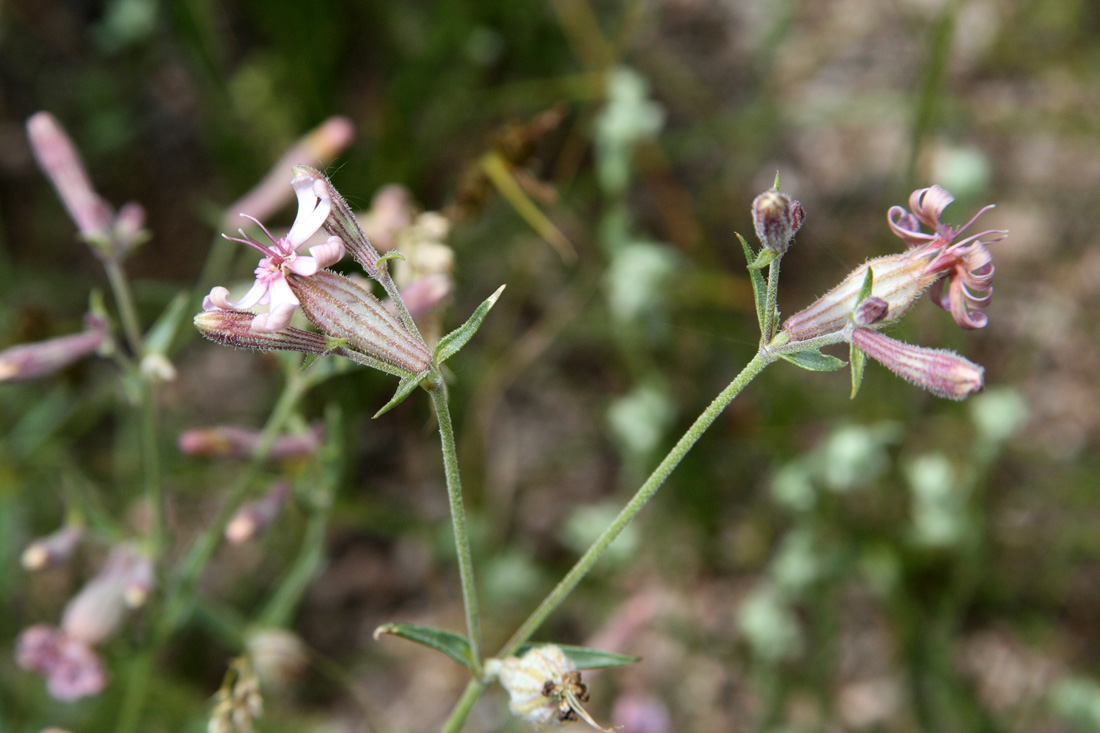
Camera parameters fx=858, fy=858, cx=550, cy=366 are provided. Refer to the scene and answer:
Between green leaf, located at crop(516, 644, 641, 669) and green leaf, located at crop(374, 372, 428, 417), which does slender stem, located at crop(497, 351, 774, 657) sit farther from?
green leaf, located at crop(374, 372, 428, 417)

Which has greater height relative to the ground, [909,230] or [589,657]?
[909,230]

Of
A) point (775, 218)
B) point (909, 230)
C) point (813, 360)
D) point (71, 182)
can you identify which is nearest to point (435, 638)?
point (813, 360)

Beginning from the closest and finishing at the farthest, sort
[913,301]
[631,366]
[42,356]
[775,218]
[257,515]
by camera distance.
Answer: [775,218] < [913,301] < [42,356] < [257,515] < [631,366]

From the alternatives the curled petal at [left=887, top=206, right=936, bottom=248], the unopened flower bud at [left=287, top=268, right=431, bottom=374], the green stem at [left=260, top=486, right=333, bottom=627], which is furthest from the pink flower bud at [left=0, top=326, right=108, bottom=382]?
the curled petal at [left=887, top=206, right=936, bottom=248]

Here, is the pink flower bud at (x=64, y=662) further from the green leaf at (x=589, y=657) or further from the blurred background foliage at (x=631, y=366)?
the green leaf at (x=589, y=657)

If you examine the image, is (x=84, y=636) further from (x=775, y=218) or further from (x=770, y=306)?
(x=775, y=218)

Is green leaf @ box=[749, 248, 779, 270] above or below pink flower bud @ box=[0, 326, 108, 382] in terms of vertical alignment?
below

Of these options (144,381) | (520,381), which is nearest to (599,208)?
(520,381)
